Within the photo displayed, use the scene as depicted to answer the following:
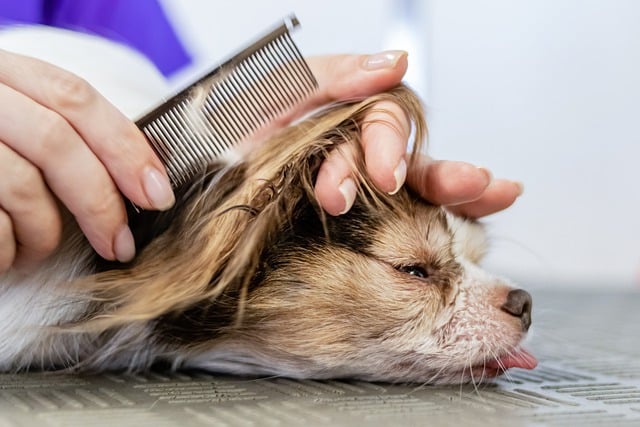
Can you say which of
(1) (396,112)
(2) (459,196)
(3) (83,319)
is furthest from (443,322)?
(3) (83,319)

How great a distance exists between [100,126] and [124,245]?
0.13 m

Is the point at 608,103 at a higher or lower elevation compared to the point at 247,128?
lower

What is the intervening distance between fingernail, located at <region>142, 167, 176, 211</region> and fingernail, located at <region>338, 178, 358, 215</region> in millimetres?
176

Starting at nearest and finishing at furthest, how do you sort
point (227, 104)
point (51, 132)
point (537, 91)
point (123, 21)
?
point (51, 132) → point (227, 104) → point (123, 21) → point (537, 91)

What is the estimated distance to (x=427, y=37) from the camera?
2.56 metres

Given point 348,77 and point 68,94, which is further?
point 348,77

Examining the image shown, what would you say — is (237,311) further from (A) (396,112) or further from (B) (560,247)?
(B) (560,247)

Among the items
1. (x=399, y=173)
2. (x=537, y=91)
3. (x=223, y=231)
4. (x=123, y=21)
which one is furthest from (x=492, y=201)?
(x=537, y=91)

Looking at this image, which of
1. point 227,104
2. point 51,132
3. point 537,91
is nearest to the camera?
point 51,132

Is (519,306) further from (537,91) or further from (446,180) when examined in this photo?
(537,91)

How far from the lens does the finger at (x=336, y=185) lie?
0.82 m

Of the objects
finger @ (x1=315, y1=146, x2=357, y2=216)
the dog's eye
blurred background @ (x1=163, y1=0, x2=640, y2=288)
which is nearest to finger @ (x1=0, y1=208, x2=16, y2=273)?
finger @ (x1=315, y1=146, x2=357, y2=216)

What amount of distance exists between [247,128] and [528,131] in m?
2.07

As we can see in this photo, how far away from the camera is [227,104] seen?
0.88m
